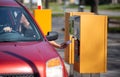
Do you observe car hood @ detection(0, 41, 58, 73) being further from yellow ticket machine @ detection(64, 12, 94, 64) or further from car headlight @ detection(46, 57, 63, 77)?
yellow ticket machine @ detection(64, 12, 94, 64)

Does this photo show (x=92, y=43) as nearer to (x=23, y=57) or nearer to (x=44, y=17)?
(x=23, y=57)

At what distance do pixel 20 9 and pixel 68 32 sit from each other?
356cm

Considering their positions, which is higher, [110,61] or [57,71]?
[57,71]

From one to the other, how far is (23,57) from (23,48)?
413 mm

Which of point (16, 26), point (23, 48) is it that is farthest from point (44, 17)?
point (23, 48)

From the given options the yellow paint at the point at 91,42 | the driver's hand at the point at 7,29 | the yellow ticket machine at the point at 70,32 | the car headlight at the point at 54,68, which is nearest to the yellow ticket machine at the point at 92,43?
the yellow paint at the point at 91,42

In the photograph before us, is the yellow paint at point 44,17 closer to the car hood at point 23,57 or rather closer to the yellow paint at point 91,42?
the yellow paint at point 91,42

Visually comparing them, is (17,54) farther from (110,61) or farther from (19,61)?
(110,61)

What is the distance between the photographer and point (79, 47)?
953 cm

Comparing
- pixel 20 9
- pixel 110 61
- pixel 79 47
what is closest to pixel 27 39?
pixel 20 9

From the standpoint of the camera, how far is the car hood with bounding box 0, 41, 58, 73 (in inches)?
229

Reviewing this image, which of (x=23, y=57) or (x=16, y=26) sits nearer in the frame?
(x=23, y=57)

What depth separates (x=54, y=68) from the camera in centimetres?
604

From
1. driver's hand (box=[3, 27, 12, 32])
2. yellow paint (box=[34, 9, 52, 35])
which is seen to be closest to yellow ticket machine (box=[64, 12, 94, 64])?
yellow paint (box=[34, 9, 52, 35])
